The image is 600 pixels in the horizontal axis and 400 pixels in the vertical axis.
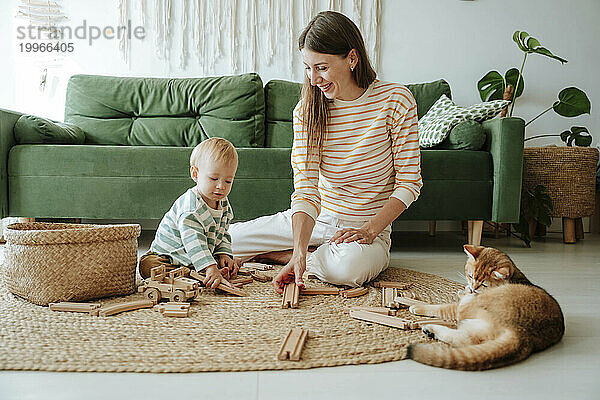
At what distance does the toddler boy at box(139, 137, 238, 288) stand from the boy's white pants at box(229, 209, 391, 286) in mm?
321

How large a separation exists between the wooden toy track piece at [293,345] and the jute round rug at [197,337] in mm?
15

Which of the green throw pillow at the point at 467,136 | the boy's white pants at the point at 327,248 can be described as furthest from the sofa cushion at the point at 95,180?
the green throw pillow at the point at 467,136

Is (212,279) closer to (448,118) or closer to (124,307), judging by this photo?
(124,307)

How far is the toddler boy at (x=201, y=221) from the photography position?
1.82m

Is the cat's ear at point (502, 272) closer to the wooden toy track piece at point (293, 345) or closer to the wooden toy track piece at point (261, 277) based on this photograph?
the wooden toy track piece at point (293, 345)

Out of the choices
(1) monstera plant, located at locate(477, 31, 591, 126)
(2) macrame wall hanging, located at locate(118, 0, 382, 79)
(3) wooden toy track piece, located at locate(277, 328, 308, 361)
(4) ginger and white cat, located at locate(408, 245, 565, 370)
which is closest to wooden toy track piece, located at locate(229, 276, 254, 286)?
(3) wooden toy track piece, located at locate(277, 328, 308, 361)

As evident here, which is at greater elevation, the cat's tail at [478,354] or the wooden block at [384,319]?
the cat's tail at [478,354]

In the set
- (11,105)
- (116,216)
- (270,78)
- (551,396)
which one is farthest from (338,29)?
(11,105)

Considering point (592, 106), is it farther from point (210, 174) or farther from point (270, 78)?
point (210, 174)

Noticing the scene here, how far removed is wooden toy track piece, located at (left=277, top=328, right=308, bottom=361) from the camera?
1173 mm

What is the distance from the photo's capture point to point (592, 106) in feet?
12.7

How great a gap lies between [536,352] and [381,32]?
288 cm

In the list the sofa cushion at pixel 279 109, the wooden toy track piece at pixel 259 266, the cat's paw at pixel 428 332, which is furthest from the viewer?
the sofa cushion at pixel 279 109

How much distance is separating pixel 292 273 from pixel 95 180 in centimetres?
138
